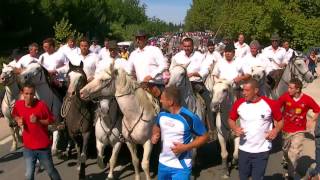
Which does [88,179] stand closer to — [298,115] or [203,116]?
[203,116]

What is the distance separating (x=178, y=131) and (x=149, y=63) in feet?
12.5

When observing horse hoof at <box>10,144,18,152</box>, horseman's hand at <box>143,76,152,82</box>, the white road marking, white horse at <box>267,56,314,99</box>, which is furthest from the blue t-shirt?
the white road marking

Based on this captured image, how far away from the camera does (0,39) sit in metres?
37.3

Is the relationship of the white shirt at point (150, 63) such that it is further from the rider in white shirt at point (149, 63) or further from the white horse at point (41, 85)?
the white horse at point (41, 85)

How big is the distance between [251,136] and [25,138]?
3.24 metres

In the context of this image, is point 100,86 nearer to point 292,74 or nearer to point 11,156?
point 11,156

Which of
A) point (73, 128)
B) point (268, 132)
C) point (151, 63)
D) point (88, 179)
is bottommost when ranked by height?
point (88, 179)

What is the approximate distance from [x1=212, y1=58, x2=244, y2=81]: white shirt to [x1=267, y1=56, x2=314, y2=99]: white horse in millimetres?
2105

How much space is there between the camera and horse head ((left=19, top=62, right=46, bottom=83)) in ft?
30.9

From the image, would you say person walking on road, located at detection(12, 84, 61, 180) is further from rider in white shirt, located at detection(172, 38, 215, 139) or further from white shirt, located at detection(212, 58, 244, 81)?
white shirt, located at detection(212, 58, 244, 81)

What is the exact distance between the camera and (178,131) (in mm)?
5684

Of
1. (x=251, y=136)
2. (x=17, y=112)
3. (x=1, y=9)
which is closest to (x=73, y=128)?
(x=17, y=112)

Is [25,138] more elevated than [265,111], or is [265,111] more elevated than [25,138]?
[265,111]

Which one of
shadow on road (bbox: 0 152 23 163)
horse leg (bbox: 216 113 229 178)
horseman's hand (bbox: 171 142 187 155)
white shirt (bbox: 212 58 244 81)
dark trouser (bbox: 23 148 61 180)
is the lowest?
shadow on road (bbox: 0 152 23 163)
